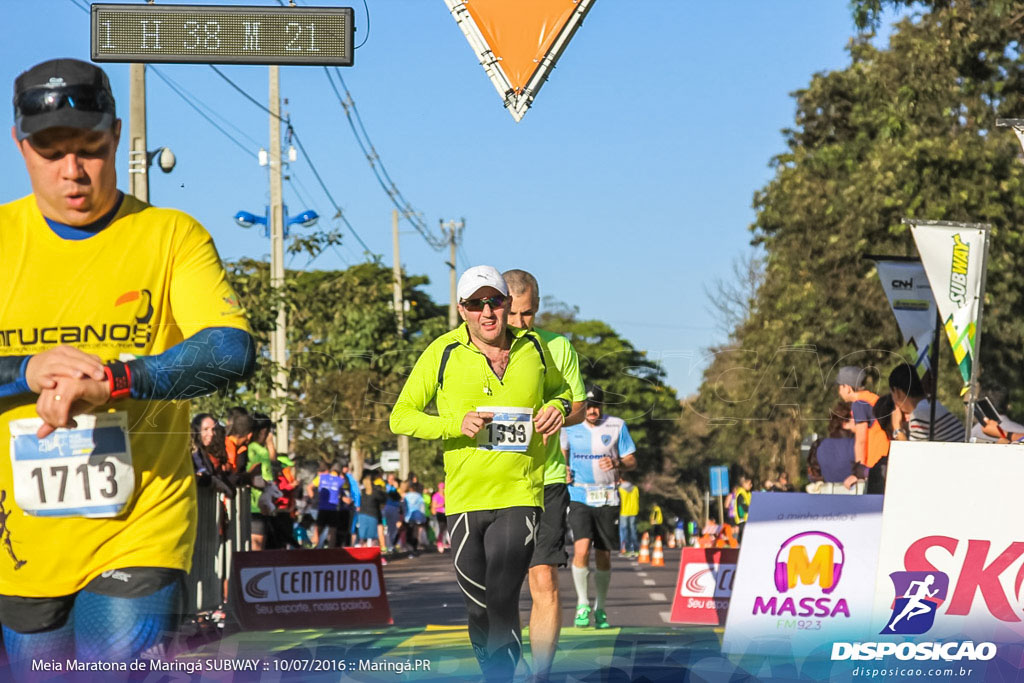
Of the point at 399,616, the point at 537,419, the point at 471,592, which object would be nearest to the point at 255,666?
the point at 471,592

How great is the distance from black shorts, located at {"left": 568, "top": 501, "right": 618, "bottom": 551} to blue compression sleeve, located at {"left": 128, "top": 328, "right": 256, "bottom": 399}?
29.7 ft

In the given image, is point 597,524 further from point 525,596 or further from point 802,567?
point 525,596

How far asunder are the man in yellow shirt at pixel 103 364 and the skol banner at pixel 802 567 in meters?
6.24

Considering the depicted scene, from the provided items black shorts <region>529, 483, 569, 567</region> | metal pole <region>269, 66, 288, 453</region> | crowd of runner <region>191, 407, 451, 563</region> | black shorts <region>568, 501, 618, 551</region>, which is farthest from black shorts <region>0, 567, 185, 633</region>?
metal pole <region>269, 66, 288, 453</region>

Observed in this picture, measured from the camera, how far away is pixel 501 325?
734 centimetres

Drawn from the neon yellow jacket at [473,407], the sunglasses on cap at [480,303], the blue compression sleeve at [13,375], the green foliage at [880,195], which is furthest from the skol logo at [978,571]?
the green foliage at [880,195]

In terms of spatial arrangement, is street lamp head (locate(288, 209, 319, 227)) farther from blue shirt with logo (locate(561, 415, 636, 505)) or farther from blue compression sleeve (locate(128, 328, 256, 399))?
blue compression sleeve (locate(128, 328, 256, 399))

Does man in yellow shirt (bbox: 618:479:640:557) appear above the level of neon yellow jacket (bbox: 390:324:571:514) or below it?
below

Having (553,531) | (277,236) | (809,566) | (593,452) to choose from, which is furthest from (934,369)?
(277,236)

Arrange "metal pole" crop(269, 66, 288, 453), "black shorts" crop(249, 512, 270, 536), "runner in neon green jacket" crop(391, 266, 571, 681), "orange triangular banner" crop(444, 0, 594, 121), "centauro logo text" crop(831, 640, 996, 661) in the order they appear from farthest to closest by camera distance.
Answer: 1. "metal pole" crop(269, 66, 288, 453)
2. "black shorts" crop(249, 512, 270, 536)
3. "orange triangular banner" crop(444, 0, 594, 121)
4. "centauro logo text" crop(831, 640, 996, 661)
5. "runner in neon green jacket" crop(391, 266, 571, 681)

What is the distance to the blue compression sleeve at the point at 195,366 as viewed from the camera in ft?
13.5

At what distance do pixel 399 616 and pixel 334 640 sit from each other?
122 inches

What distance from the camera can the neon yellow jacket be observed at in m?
7.29

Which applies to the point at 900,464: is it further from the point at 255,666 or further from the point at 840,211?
the point at 840,211
